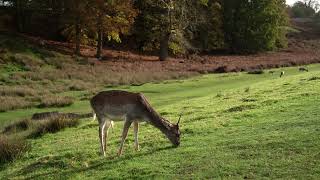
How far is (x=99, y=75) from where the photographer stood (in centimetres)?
4388

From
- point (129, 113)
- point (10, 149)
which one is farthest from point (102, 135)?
point (10, 149)

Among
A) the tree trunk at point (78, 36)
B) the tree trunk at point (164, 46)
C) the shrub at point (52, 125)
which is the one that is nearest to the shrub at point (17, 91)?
the shrub at point (52, 125)

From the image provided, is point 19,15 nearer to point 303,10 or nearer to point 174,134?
point 174,134

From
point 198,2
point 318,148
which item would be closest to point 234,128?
point 318,148

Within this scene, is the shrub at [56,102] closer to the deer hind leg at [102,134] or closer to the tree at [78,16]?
the deer hind leg at [102,134]

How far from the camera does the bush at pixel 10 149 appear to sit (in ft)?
52.5

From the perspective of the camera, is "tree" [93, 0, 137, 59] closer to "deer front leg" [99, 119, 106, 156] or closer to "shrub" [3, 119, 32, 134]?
"shrub" [3, 119, 32, 134]

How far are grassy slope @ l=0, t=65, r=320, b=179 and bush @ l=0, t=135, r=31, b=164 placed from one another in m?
0.29

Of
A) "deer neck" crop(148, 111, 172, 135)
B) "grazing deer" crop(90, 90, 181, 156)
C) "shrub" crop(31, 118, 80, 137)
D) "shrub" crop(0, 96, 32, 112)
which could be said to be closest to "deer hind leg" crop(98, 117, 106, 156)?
"grazing deer" crop(90, 90, 181, 156)

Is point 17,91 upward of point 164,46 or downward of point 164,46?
downward

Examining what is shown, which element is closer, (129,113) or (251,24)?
(129,113)

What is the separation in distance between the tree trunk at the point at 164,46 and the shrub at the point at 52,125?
37.7 metres

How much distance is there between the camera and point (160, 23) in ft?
201

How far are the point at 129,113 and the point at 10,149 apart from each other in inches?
168
